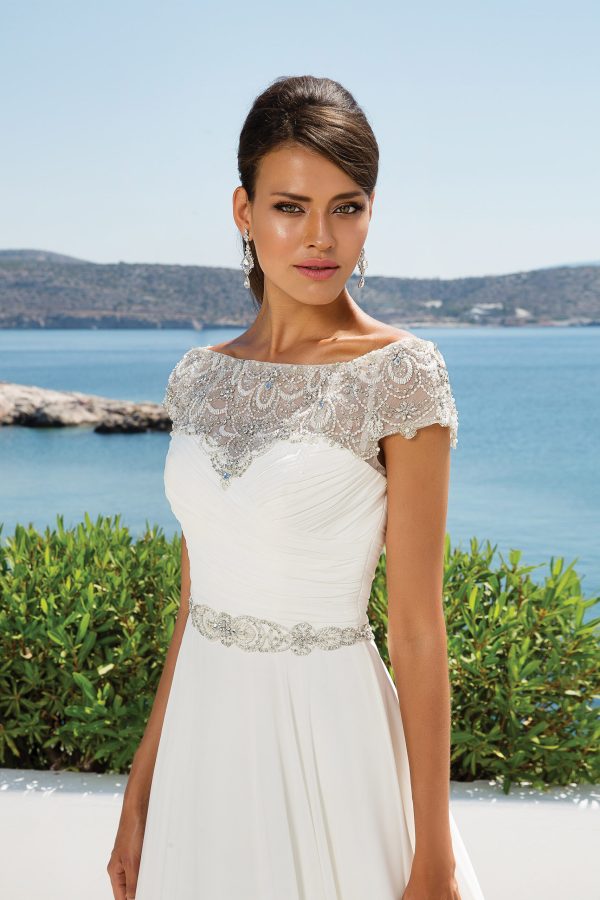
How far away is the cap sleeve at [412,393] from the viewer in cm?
142

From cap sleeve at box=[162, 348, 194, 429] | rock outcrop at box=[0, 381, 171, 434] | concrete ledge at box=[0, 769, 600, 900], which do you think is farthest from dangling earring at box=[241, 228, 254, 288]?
rock outcrop at box=[0, 381, 171, 434]

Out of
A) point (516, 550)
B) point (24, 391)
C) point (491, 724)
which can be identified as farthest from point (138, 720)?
point (24, 391)

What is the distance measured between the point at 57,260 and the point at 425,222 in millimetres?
25634

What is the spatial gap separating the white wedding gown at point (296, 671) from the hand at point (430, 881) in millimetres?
56

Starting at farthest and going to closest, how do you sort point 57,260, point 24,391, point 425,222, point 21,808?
point 425,222 → point 57,260 → point 24,391 → point 21,808

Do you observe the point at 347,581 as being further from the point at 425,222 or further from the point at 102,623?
the point at 425,222

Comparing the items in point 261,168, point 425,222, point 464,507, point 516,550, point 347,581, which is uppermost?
point 425,222

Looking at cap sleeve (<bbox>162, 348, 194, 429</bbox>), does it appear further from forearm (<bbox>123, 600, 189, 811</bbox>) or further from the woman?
forearm (<bbox>123, 600, 189, 811</bbox>)

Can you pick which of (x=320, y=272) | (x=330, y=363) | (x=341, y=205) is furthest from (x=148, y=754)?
(x=341, y=205)

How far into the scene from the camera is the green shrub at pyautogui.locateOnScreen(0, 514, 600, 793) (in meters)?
2.87

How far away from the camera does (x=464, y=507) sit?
18.1 metres

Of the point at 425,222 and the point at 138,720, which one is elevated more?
the point at 425,222
